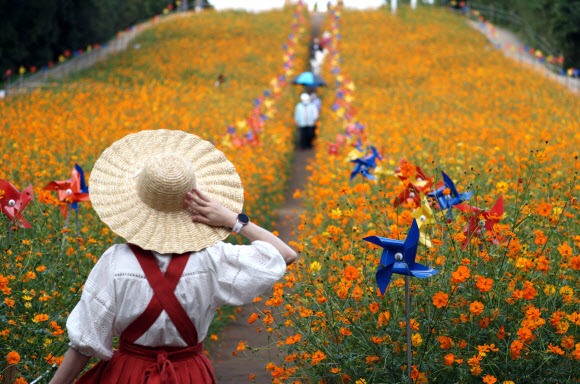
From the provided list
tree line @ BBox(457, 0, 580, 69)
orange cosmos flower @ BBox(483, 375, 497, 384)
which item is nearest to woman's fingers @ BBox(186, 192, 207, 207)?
orange cosmos flower @ BBox(483, 375, 497, 384)

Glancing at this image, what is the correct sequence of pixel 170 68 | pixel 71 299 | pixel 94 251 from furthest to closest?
pixel 170 68 < pixel 94 251 < pixel 71 299

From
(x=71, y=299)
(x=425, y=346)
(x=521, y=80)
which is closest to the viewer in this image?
(x=425, y=346)

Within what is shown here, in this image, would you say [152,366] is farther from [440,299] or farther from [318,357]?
[440,299]

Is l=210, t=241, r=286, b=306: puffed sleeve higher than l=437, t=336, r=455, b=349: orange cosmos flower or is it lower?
higher

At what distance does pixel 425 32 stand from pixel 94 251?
2807 centimetres

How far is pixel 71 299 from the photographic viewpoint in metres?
3.85

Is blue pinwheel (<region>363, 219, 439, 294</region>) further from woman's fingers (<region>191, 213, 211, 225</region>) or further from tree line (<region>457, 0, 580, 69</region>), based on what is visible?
tree line (<region>457, 0, 580, 69</region>)

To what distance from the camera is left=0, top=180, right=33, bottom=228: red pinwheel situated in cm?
394

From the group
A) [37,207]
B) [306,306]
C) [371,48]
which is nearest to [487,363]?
[306,306]

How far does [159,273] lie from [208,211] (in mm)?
280

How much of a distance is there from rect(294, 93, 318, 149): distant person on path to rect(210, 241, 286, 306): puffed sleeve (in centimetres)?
1208

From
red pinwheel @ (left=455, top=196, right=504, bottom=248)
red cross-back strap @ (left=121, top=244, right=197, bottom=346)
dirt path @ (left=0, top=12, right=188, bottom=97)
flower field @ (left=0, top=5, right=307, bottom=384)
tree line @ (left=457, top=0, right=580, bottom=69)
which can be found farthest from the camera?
tree line @ (left=457, top=0, right=580, bottom=69)

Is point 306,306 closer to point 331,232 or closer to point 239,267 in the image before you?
point 331,232

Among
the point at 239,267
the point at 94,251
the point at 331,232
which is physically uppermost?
the point at 239,267
